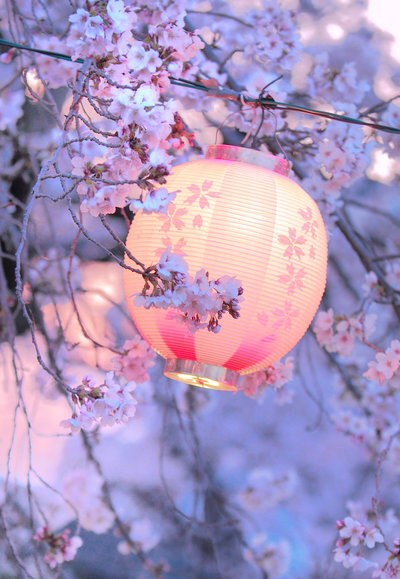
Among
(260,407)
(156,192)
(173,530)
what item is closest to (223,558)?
(173,530)

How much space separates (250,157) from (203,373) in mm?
375

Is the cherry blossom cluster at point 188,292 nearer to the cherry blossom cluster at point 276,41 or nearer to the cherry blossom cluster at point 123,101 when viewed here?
the cherry blossom cluster at point 123,101

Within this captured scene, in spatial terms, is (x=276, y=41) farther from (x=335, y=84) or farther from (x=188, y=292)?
(x=188, y=292)

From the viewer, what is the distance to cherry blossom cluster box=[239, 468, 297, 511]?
225 cm

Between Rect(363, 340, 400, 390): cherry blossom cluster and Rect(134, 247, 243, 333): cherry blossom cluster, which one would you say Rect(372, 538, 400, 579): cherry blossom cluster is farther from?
Rect(134, 247, 243, 333): cherry blossom cluster

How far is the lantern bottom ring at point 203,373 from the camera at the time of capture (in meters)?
1.22

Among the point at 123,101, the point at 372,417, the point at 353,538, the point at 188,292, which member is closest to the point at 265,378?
the point at 353,538

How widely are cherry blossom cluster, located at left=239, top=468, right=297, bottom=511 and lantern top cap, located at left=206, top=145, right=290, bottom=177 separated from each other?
1263 millimetres

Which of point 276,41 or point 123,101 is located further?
point 276,41

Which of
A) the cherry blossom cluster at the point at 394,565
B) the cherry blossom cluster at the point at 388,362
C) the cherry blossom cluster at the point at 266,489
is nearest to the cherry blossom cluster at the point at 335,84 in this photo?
the cherry blossom cluster at the point at 388,362

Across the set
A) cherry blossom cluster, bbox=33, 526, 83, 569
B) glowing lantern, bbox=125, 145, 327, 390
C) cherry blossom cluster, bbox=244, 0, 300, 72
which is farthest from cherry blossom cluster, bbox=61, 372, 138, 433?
cherry blossom cluster, bbox=244, 0, 300, 72

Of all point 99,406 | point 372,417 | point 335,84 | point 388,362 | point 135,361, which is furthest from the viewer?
point 372,417

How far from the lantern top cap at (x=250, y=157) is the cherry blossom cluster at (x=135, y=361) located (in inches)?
27.7

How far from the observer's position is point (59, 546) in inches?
83.9
